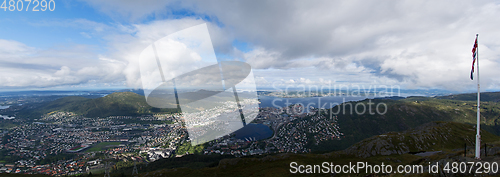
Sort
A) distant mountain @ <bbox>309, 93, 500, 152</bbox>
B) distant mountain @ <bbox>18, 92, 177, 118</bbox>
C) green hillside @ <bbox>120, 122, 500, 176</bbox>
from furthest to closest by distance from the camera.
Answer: distant mountain @ <bbox>18, 92, 177, 118</bbox>, distant mountain @ <bbox>309, 93, 500, 152</bbox>, green hillside @ <bbox>120, 122, 500, 176</bbox>

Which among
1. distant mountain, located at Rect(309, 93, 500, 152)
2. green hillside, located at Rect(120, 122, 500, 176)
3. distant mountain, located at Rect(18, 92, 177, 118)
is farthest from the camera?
A: distant mountain, located at Rect(18, 92, 177, 118)

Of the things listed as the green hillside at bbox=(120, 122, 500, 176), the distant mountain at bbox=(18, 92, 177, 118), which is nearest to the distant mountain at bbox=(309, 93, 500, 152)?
the green hillside at bbox=(120, 122, 500, 176)

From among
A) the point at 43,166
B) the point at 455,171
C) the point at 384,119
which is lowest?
the point at 43,166

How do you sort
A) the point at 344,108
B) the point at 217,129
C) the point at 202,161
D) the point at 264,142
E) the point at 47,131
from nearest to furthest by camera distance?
the point at 202,161 < the point at 264,142 < the point at 217,129 < the point at 47,131 < the point at 344,108

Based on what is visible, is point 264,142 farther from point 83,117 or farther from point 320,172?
point 83,117

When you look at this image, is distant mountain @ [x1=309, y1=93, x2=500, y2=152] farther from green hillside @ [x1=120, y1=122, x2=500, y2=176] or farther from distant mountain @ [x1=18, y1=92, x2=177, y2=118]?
distant mountain @ [x1=18, y1=92, x2=177, y2=118]

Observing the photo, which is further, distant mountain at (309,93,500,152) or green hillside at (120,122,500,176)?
distant mountain at (309,93,500,152)

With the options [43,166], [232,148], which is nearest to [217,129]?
[232,148]

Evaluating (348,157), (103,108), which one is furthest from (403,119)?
(103,108)

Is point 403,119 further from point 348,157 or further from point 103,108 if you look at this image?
point 103,108

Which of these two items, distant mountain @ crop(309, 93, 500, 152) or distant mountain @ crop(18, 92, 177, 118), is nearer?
distant mountain @ crop(309, 93, 500, 152)

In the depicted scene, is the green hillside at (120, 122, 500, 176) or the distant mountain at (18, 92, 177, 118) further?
the distant mountain at (18, 92, 177, 118)
